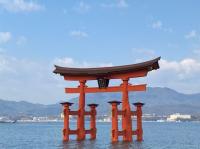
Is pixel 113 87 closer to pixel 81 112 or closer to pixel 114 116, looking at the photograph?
pixel 114 116

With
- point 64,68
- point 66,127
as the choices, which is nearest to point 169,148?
point 66,127

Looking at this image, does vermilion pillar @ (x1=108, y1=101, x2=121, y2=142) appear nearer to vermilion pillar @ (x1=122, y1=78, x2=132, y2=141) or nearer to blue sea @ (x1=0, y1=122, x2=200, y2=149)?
blue sea @ (x1=0, y1=122, x2=200, y2=149)

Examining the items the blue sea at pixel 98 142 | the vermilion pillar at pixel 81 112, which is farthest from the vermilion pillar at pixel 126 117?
the vermilion pillar at pixel 81 112

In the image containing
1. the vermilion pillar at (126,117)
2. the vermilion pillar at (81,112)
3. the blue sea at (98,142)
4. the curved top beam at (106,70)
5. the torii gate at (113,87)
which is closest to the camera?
the curved top beam at (106,70)

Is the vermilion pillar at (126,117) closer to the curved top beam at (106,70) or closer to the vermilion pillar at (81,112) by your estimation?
the curved top beam at (106,70)

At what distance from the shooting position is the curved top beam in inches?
1394

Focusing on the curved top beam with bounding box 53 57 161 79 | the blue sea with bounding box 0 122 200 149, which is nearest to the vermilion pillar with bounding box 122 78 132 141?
the blue sea with bounding box 0 122 200 149

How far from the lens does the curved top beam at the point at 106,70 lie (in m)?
35.4

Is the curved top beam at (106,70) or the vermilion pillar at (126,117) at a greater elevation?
the curved top beam at (106,70)

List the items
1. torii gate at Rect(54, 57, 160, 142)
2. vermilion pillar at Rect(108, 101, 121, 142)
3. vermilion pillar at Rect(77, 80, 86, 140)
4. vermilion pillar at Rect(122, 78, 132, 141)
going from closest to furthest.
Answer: vermilion pillar at Rect(108, 101, 121, 142) → torii gate at Rect(54, 57, 160, 142) → vermilion pillar at Rect(122, 78, 132, 141) → vermilion pillar at Rect(77, 80, 86, 140)

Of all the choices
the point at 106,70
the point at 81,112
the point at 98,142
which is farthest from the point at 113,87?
the point at 98,142

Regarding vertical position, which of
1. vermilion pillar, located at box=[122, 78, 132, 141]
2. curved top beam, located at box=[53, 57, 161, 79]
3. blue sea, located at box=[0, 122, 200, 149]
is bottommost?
blue sea, located at box=[0, 122, 200, 149]

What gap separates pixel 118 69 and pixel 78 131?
7.28m

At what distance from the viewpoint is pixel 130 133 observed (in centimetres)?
3678
